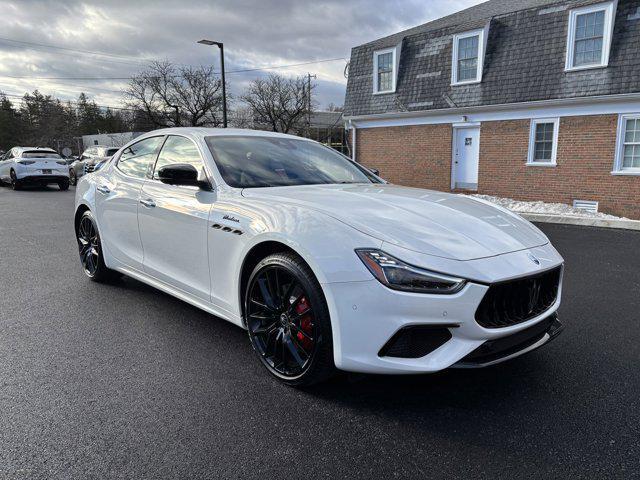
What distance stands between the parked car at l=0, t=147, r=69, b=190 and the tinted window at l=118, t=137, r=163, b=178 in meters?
16.5

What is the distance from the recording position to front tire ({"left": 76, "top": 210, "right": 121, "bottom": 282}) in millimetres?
5008

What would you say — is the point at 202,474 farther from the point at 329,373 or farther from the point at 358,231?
the point at 358,231

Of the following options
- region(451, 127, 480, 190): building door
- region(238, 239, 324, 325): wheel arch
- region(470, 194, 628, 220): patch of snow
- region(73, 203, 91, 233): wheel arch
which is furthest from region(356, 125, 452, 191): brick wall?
region(238, 239, 324, 325): wheel arch

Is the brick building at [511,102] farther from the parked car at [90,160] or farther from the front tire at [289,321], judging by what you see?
the front tire at [289,321]

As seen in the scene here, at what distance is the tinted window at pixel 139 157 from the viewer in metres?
4.34

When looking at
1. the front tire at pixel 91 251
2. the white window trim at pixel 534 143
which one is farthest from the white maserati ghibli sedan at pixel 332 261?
the white window trim at pixel 534 143

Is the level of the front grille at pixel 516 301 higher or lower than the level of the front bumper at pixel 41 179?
higher

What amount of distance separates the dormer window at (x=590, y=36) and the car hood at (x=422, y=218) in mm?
11900

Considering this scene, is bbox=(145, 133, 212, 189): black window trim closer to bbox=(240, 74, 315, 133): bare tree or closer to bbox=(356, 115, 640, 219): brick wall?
bbox=(356, 115, 640, 219): brick wall

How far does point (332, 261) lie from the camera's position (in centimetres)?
253

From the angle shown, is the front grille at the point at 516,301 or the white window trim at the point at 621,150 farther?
the white window trim at the point at 621,150

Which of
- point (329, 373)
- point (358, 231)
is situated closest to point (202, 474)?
point (329, 373)

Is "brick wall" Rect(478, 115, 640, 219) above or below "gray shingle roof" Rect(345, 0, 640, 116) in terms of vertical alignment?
below

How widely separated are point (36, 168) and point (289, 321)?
19639 millimetres
